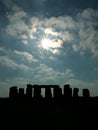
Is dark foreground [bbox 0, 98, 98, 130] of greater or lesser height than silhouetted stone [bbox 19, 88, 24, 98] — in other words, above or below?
below

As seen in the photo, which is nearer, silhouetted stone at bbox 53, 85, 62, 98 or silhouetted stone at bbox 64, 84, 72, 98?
silhouetted stone at bbox 53, 85, 62, 98

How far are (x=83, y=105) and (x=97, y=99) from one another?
1311mm

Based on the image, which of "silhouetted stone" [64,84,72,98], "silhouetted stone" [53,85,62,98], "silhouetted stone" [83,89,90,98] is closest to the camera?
"silhouetted stone" [53,85,62,98]

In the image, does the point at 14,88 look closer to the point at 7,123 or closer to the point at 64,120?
the point at 7,123

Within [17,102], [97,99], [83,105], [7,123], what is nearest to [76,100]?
[83,105]

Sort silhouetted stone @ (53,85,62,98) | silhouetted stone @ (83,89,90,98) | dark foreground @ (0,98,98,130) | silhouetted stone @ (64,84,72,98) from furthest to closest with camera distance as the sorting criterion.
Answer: silhouetted stone @ (83,89,90,98) < silhouetted stone @ (64,84,72,98) < silhouetted stone @ (53,85,62,98) < dark foreground @ (0,98,98,130)

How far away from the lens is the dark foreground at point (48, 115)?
42.5 ft

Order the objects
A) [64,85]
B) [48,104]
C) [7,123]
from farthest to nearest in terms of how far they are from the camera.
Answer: [64,85]
[48,104]
[7,123]

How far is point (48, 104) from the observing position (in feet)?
45.5

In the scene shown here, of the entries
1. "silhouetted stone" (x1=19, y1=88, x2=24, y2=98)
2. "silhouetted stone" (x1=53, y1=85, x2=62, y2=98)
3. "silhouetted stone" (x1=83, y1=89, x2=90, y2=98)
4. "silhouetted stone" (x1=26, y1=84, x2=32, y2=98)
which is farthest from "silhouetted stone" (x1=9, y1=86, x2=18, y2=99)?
"silhouetted stone" (x1=83, y1=89, x2=90, y2=98)

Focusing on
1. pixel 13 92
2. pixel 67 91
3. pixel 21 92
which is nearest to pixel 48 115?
pixel 67 91

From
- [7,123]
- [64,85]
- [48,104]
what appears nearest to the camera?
[7,123]

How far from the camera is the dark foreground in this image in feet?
42.5

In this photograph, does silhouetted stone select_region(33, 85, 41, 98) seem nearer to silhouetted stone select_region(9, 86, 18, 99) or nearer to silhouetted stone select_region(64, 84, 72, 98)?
silhouetted stone select_region(9, 86, 18, 99)
